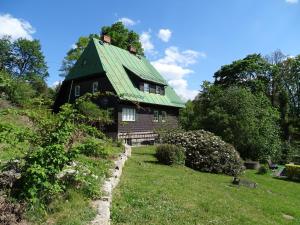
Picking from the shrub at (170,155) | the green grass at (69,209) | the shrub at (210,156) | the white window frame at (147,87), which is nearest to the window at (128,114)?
the white window frame at (147,87)

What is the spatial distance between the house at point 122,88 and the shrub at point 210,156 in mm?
8320

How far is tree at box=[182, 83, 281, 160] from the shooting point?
27.6 metres

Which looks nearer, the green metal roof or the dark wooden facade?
the dark wooden facade

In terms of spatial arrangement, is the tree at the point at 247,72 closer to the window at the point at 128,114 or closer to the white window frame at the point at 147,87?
the white window frame at the point at 147,87

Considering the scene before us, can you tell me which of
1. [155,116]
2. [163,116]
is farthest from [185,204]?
[163,116]

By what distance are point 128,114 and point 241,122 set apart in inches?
389

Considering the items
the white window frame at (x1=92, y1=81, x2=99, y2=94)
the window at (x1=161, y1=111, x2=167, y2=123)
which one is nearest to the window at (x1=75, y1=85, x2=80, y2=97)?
the white window frame at (x1=92, y1=81, x2=99, y2=94)

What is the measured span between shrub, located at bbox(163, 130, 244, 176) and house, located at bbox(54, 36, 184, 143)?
8320 millimetres

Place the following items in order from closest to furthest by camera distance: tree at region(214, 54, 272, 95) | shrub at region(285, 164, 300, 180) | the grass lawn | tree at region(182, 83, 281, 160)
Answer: the grass lawn < shrub at region(285, 164, 300, 180) < tree at region(182, 83, 281, 160) < tree at region(214, 54, 272, 95)

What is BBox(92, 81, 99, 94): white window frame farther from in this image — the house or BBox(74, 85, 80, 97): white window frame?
BBox(74, 85, 80, 97): white window frame

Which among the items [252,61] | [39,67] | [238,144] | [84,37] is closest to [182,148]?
[238,144]

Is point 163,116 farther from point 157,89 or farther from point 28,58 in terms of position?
point 28,58

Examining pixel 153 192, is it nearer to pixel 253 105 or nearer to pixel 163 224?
pixel 163 224

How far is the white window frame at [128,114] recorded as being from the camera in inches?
1124
